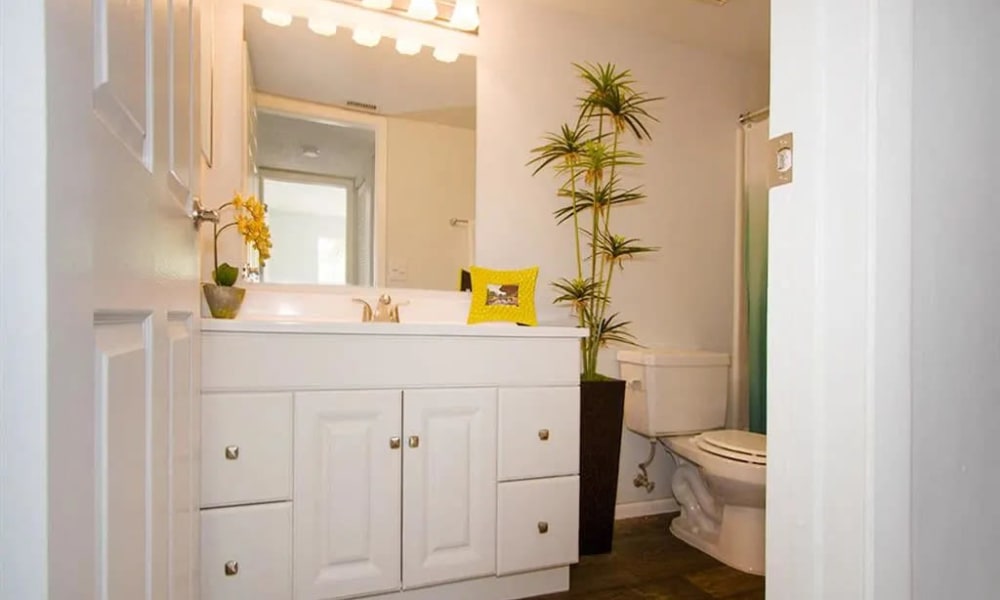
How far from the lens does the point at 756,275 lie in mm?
2436

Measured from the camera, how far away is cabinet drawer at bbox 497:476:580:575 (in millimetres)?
1532

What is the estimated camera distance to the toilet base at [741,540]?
183 centimetres

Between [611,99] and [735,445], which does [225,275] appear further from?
[735,445]

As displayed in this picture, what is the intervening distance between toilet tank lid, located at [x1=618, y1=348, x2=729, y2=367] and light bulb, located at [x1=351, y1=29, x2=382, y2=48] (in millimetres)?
1702

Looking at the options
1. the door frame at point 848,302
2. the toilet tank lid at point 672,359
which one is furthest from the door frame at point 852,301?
the toilet tank lid at point 672,359

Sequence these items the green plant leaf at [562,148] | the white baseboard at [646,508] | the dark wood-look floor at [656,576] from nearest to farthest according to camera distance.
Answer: the dark wood-look floor at [656,576]
the green plant leaf at [562,148]
the white baseboard at [646,508]

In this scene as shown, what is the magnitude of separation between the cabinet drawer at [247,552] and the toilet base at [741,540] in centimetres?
159

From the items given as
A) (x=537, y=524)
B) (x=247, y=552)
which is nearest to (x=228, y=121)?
(x=247, y=552)

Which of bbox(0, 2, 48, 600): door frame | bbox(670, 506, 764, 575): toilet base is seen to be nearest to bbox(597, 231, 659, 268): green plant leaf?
bbox(670, 506, 764, 575): toilet base

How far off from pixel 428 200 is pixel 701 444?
1.50 meters

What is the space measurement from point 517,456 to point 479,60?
1635mm

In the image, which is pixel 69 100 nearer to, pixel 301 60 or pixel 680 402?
pixel 301 60

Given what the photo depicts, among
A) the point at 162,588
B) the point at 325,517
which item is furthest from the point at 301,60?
the point at 162,588

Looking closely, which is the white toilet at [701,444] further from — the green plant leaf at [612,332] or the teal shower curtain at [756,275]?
the teal shower curtain at [756,275]
